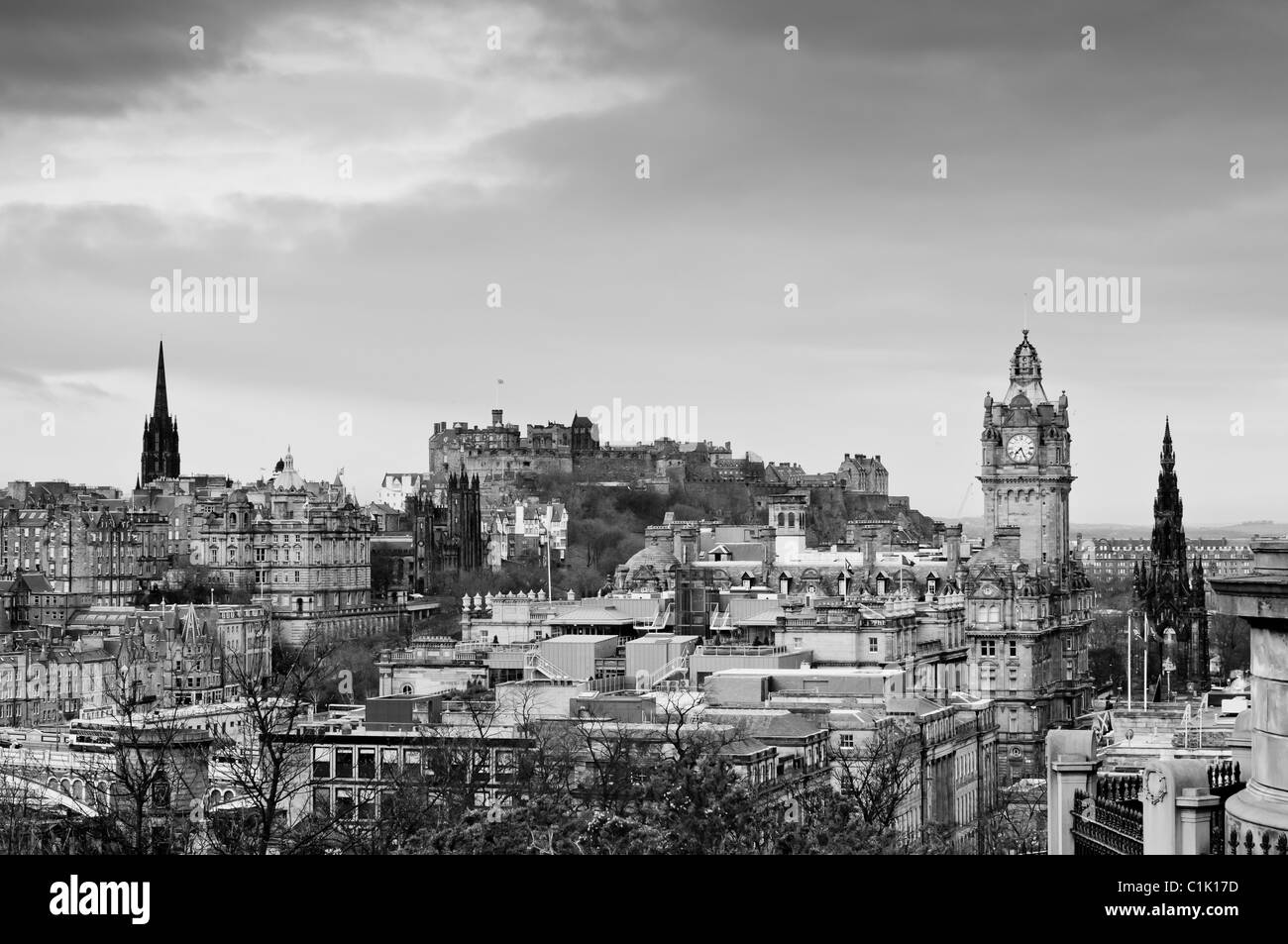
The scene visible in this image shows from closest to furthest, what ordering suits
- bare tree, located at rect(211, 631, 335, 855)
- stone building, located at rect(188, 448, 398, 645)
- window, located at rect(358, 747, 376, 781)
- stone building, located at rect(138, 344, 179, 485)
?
bare tree, located at rect(211, 631, 335, 855), window, located at rect(358, 747, 376, 781), stone building, located at rect(188, 448, 398, 645), stone building, located at rect(138, 344, 179, 485)

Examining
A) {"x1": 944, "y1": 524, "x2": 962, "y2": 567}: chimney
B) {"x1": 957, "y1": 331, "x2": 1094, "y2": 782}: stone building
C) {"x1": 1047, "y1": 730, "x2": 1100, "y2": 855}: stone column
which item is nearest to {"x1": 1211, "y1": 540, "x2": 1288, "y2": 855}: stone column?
{"x1": 1047, "y1": 730, "x2": 1100, "y2": 855}: stone column

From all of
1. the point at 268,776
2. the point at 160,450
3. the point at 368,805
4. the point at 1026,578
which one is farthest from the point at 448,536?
the point at 268,776

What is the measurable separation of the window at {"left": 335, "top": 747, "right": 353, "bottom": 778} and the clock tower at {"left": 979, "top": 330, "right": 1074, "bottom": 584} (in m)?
37.4

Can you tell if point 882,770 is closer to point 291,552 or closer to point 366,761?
point 366,761

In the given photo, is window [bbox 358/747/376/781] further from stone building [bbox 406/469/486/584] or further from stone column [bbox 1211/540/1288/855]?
stone building [bbox 406/469/486/584]

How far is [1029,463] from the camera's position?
2960 inches

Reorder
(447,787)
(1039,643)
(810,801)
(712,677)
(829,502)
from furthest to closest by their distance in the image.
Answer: (829,502)
(1039,643)
(712,677)
(810,801)
(447,787)

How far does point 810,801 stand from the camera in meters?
33.6

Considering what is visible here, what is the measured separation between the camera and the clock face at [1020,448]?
247 ft

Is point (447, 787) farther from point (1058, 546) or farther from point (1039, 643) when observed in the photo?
point (1058, 546)

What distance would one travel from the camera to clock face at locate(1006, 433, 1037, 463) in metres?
75.2

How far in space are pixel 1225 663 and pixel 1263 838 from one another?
A: 2911 inches

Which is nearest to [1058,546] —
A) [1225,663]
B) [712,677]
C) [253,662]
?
[1225,663]

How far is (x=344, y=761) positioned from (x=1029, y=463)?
38.3m
